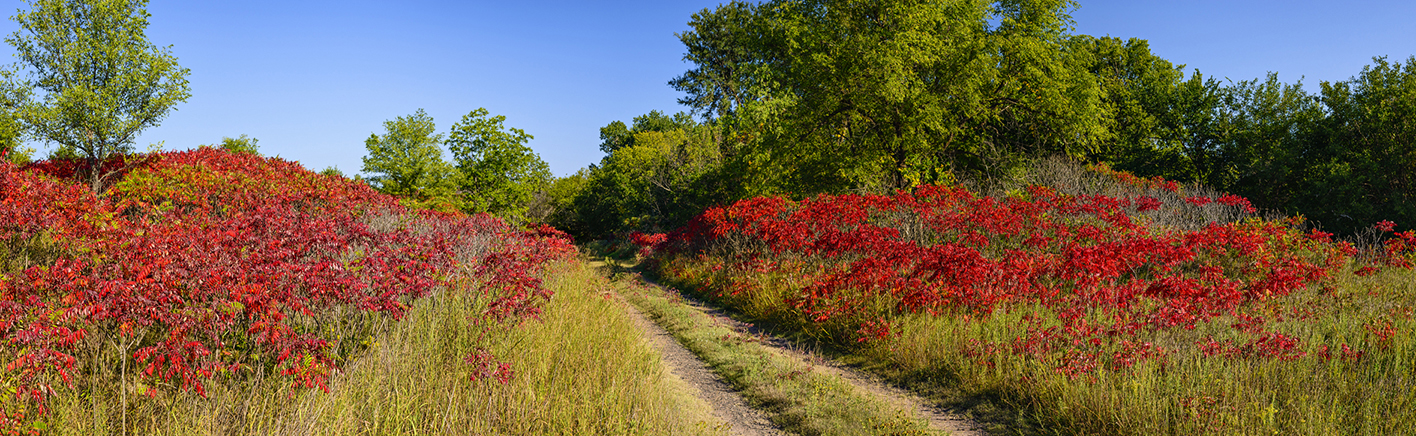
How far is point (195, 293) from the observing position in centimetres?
378

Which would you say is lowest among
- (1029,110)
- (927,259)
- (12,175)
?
(927,259)

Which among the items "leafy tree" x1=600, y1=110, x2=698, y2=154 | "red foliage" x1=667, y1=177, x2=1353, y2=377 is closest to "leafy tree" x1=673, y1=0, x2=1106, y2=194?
"red foliage" x1=667, y1=177, x2=1353, y2=377

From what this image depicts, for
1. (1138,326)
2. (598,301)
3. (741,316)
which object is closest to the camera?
(1138,326)

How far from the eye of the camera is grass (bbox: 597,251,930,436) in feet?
17.1

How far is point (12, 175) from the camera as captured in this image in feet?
23.6

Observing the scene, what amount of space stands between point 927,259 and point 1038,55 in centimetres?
1429

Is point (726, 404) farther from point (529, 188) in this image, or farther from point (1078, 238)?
point (529, 188)

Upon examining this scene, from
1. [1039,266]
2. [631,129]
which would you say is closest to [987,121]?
[1039,266]

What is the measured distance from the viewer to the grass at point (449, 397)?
358cm

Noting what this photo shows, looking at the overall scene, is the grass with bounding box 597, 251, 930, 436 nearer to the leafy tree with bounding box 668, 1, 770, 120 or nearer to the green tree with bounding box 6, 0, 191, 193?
the green tree with bounding box 6, 0, 191, 193

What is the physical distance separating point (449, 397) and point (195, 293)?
63.0 inches

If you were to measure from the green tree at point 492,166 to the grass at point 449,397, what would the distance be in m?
10.00

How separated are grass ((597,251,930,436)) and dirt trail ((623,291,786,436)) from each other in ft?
0.32

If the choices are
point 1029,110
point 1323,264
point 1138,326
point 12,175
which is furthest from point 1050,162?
point 12,175
